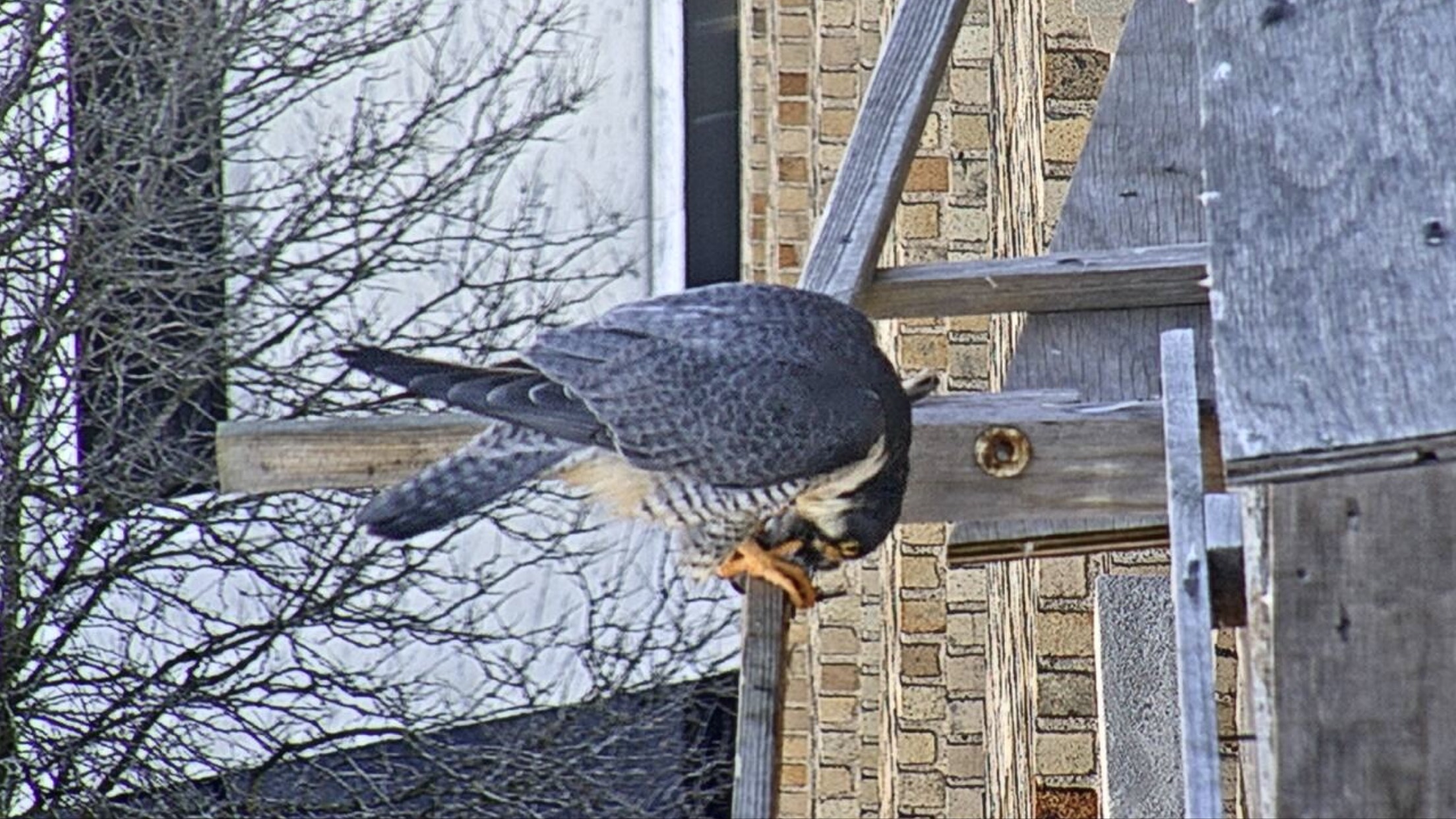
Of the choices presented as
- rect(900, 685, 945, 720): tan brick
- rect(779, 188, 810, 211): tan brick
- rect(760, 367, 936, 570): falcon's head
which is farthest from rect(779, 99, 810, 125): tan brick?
rect(760, 367, 936, 570): falcon's head

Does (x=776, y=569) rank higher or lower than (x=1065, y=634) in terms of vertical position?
lower

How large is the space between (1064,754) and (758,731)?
8.21 feet

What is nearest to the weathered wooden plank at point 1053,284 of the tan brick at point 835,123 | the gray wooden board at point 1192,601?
the gray wooden board at point 1192,601

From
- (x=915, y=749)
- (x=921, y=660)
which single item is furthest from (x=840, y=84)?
(x=915, y=749)

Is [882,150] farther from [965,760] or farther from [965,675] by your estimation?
[965,760]

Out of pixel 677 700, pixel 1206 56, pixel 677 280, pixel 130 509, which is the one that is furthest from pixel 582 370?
pixel 677 280

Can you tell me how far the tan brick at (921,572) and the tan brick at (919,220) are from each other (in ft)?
2.81

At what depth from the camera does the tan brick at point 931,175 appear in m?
6.47

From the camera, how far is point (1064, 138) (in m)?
4.96

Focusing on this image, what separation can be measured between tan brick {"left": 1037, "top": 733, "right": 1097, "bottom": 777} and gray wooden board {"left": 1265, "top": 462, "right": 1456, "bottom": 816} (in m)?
3.20

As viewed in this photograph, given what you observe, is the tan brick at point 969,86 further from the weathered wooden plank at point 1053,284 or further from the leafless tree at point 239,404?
the weathered wooden plank at point 1053,284

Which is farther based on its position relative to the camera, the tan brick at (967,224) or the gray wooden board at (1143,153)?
the tan brick at (967,224)

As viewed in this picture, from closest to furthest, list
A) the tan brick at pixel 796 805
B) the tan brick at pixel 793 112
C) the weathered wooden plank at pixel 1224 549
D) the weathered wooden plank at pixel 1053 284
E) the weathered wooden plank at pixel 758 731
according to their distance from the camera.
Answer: the weathered wooden plank at pixel 1224 549
the weathered wooden plank at pixel 758 731
the weathered wooden plank at pixel 1053 284
the tan brick at pixel 793 112
the tan brick at pixel 796 805

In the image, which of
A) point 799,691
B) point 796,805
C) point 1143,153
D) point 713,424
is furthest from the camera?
point 799,691
